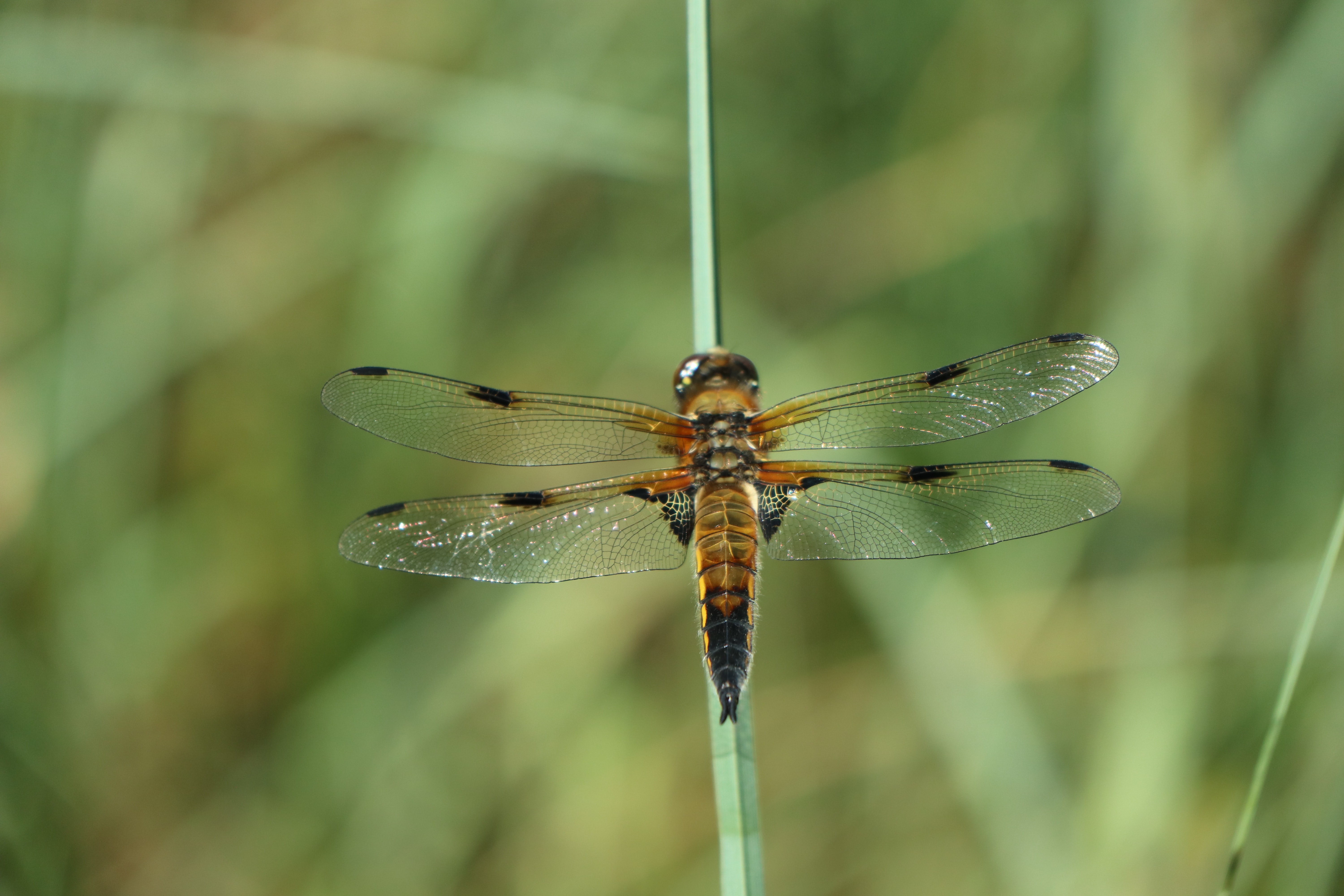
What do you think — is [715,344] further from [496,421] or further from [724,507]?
[496,421]

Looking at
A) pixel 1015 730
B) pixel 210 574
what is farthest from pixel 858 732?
pixel 210 574

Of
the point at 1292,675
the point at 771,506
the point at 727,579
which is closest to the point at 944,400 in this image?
the point at 771,506

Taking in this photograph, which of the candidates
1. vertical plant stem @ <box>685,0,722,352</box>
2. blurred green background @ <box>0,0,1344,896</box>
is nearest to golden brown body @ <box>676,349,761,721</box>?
vertical plant stem @ <box>685,0,722,352</box>

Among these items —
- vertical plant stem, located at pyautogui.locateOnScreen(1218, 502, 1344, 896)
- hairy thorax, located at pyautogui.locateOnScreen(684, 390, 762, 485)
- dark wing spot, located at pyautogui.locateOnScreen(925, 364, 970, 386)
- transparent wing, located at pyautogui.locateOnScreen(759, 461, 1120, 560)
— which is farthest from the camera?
hairy thorax, located at pyautogui.locateOnScreen(684, 390, 762, 485)

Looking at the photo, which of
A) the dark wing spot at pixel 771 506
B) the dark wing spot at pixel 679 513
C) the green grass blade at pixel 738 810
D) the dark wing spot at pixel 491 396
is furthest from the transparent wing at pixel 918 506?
the dark wing spot at pixel 491 396

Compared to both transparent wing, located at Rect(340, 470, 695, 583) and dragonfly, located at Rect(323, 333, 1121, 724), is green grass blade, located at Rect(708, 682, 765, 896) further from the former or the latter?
transparent wing, located at Rect(340, 470, 695, 583)
